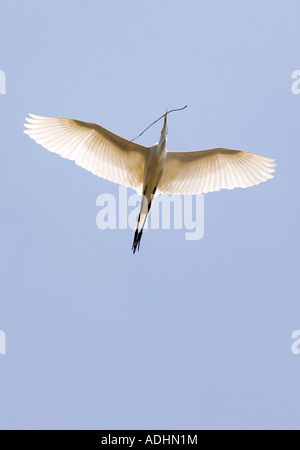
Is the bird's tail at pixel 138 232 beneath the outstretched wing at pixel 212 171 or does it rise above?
beneath

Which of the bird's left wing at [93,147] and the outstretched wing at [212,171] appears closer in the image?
the bird's left wing at [93,147]

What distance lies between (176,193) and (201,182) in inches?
18.2

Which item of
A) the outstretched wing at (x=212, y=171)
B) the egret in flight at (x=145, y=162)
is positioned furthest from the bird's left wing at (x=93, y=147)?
the outstretched wing at (x=212, y=171)

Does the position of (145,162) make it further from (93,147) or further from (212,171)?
→ (212,171)

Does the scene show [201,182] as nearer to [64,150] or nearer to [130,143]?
[130,143]

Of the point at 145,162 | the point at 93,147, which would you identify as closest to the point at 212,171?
the point at 145,162

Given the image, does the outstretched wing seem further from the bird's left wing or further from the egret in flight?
the bird's left wing

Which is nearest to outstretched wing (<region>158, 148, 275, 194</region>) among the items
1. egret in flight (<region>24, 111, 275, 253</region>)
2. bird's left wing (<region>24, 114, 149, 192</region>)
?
egret in flight (<region>24, 111, 275, 253</region>)

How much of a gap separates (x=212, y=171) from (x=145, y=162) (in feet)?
3.80

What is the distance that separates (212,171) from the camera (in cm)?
1157

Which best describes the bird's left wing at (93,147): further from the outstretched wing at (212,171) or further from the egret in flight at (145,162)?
the outstretched wing at (212,171)

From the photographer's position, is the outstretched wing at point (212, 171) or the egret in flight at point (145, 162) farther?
the outstretched wing at point (212, 171)

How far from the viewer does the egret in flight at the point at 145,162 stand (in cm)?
1090

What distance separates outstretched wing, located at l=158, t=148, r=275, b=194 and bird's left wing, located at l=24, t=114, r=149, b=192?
0.53m
